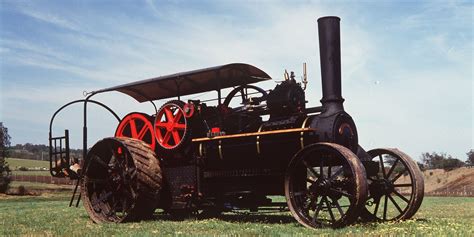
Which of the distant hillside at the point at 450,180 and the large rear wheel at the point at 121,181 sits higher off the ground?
the large rear wheel at the point at 121,181

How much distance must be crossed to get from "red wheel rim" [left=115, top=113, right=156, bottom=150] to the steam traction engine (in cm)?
3

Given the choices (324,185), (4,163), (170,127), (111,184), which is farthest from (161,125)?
(4,163)

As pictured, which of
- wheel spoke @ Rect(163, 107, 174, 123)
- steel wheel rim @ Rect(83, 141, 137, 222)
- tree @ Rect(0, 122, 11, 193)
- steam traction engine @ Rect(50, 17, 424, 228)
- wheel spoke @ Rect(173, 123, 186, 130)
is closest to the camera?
steam traction engine @ Rect(50, 17, 424, 228)

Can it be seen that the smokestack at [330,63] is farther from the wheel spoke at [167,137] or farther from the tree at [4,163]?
the tree at [4,163]

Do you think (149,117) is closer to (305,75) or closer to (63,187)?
(305,75)

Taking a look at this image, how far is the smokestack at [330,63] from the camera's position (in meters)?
9.78

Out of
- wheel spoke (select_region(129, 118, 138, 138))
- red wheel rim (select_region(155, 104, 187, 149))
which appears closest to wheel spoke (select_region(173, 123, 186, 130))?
red wheel rim (select_region(155, 104, 187, 149))

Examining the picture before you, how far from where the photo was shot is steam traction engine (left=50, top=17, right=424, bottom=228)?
940cm

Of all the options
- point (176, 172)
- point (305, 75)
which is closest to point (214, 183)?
point (176, 172)

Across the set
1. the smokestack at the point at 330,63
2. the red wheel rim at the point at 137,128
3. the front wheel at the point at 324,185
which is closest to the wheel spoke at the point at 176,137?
the red wheel rim at the point at 137,128

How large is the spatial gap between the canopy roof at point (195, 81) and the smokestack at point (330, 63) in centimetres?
204

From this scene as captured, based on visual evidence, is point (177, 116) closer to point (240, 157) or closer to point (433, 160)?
point (240, 157)

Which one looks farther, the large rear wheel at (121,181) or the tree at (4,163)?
the tree at (4,163)

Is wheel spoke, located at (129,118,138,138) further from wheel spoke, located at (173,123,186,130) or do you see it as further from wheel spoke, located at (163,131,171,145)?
wheel spoke, located at (173,123,186,130)
